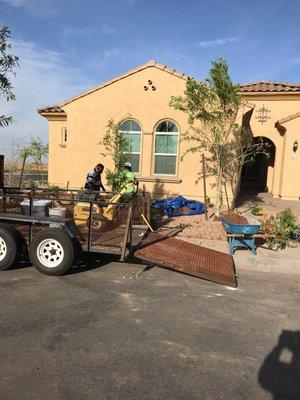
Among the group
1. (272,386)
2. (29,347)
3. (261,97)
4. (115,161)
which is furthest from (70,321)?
(261,97)

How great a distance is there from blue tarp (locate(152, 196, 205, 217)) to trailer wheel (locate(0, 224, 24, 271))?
620 centimetres

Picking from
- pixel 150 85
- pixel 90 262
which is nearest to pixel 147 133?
pixel 150 85

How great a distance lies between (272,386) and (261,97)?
53.0ft

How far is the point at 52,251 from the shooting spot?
6.70 metres

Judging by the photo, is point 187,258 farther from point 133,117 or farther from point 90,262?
point 133,117

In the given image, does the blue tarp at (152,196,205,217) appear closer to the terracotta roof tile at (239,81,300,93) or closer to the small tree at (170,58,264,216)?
the small tree at (170,58,264,216)

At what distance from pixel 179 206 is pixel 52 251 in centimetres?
729

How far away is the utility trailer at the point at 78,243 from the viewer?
21.8ft

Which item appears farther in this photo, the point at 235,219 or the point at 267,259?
the point at 235,219

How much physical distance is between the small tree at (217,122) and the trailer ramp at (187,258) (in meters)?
5.17

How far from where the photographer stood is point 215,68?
11.4m

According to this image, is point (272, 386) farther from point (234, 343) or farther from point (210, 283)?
point (210, 283)

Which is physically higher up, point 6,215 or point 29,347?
point 6,215

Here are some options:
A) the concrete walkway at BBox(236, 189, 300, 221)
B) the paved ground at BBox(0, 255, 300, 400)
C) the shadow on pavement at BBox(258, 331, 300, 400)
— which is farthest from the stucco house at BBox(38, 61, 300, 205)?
the shadow on pavement at BBox(258, 331, 300, 400)
